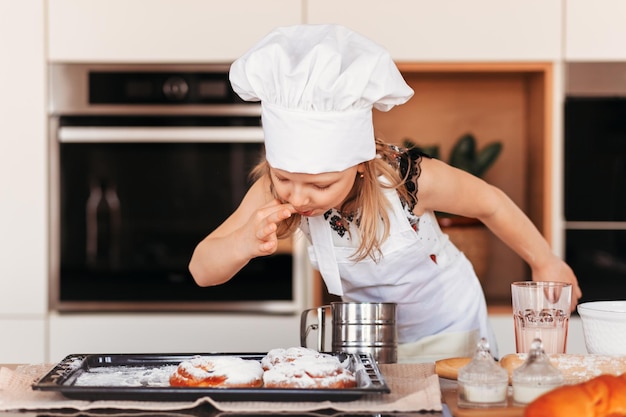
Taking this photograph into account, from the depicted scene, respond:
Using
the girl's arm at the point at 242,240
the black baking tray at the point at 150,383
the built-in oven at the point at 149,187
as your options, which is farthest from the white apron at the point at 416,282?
the built-in oven at the point at 149,187

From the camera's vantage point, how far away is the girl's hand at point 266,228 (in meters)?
1.26

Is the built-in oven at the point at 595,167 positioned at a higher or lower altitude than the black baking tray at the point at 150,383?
higher

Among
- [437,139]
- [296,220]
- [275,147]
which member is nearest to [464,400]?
[275,147]

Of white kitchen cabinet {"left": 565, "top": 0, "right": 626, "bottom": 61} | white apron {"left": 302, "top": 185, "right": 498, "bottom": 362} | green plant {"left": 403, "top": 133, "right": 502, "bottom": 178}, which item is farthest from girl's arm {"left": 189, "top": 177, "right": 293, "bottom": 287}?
white kitchen cabinet {"left": 565, "top": 0, "right": 626, "bottom": 61}

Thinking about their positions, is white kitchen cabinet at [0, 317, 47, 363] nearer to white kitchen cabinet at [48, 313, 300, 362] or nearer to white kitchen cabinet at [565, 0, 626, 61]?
white kitchen cabinet at [48, 313, 300, 362]

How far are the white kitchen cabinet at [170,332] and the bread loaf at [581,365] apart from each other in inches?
51.3

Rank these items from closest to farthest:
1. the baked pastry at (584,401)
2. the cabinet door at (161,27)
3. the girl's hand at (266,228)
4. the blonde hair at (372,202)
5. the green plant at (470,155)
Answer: the baked pastry at (584,401), the girl's hand at (266,228), the blonde hair at (372,202), the cabinet door at (161,27), the green plant at (470,155)

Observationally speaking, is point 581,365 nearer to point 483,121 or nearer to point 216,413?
point 216,413

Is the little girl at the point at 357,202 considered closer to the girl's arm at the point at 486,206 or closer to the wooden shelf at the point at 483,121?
the girl's arm at the point at 486,206

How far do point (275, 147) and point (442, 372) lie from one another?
39 cm

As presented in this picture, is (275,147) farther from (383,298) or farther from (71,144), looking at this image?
(71,144)

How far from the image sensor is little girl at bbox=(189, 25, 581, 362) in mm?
1227

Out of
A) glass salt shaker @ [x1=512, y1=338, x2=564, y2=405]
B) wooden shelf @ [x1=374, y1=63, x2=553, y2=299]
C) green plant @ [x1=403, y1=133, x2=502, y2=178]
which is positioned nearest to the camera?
glass salt shaker @ [x1=512, y1=338, x2=564, y2=405]

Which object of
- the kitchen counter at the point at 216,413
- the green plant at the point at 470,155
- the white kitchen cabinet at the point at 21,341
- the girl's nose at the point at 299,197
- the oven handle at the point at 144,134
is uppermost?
the oven handle at the point at 144,134
